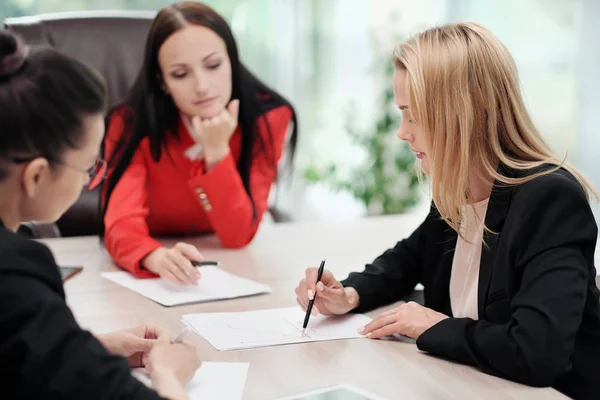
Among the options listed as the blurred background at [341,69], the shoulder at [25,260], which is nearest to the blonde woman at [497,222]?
the shoulder at [25,260]

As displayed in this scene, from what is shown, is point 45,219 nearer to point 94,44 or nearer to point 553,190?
point 553,190

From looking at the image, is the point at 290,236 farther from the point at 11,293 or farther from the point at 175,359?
the point at 11,293

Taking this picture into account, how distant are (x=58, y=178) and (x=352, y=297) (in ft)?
2.21

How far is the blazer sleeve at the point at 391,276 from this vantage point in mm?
1465

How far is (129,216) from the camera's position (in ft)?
6.41

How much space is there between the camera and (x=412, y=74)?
126 cm

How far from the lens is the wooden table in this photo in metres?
1.07

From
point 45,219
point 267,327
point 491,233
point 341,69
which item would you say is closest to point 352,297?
point 267,327

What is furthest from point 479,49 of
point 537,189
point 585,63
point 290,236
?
point 585,63

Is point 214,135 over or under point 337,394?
over

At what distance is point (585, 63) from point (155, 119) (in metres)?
1.64

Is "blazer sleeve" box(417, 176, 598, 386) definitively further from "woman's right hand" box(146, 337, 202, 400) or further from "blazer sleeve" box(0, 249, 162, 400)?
"blazer sleeve" box(0, 249, 162, 400)

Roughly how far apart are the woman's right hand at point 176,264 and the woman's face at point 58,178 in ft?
2.13

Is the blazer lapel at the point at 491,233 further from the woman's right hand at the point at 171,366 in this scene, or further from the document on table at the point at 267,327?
the woman's right hand at the point at 171,366
